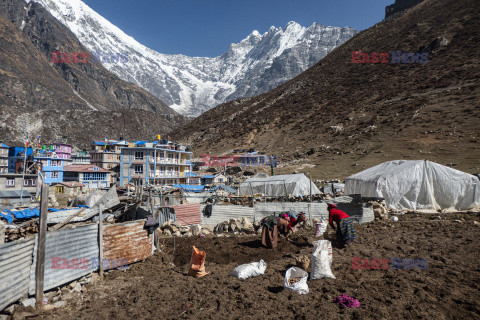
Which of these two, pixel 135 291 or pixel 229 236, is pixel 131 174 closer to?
pixel 229 236

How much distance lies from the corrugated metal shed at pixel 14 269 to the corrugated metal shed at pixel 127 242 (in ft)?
6.03

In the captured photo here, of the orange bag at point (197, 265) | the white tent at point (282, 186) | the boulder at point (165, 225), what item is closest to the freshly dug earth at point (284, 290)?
the orange bag at point (197, 265)

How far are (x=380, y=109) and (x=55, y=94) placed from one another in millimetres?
138636

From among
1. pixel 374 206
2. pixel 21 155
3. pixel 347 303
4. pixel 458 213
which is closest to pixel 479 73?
pixel 458 213

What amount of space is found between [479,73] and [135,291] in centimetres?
5861

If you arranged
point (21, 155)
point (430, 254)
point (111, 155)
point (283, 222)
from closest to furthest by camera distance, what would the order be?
point (430, 254), point (283, 222), point (21, 155), point (111, 155)

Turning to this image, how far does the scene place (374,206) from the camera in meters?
13.8

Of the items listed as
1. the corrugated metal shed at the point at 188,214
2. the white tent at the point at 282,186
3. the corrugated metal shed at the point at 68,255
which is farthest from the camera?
the white tent at the point at 282,186

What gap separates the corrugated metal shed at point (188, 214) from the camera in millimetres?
12438

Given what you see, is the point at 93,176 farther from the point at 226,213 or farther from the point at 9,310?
the point at 9,310

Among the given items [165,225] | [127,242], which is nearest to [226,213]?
[165,225]

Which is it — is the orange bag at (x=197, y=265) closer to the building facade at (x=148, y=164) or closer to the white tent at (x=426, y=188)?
the white tent at (x=426, y=188)

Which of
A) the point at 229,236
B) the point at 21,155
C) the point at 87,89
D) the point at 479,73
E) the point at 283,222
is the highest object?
the point at 87,89

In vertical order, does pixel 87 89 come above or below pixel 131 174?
above
